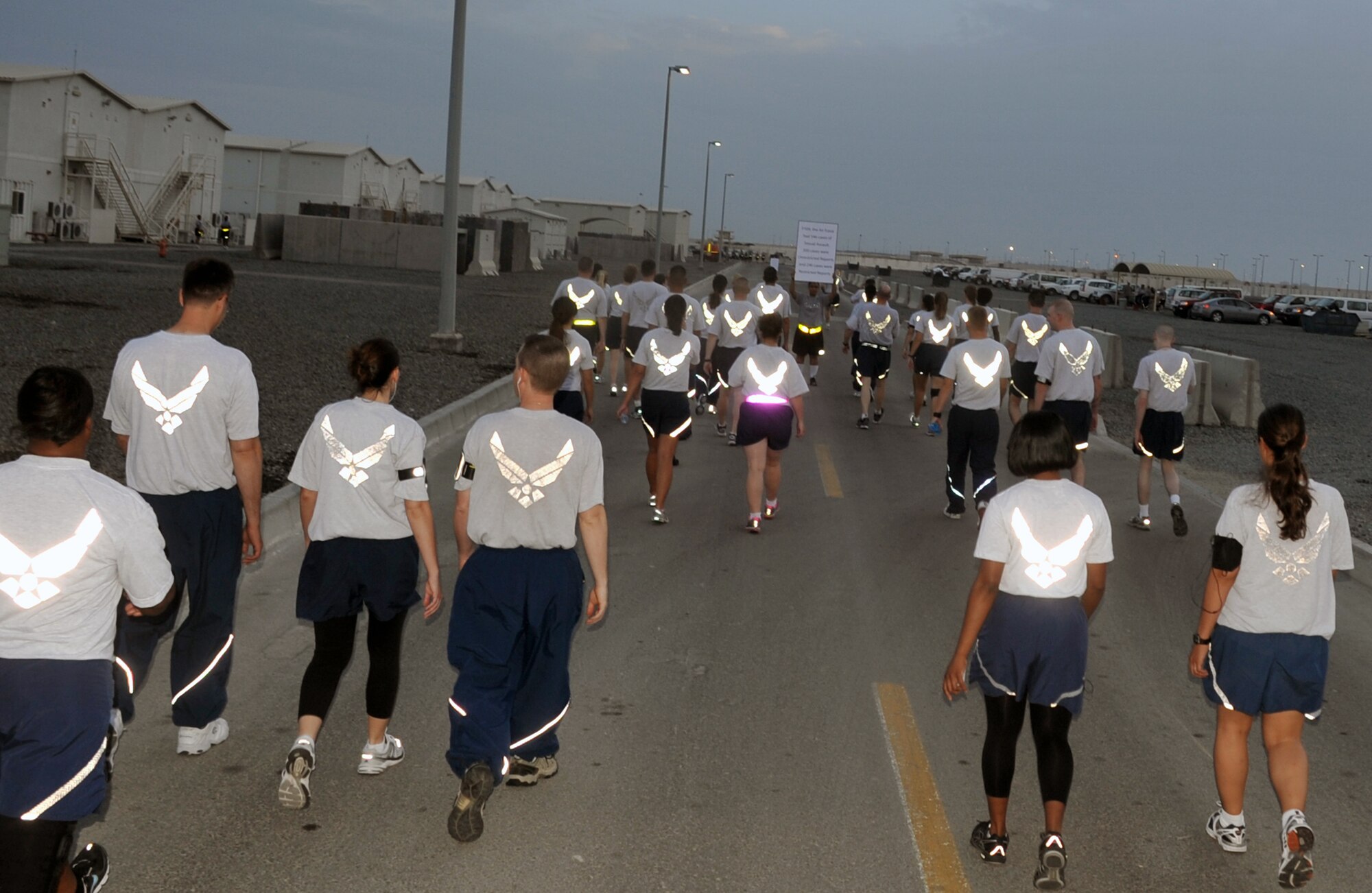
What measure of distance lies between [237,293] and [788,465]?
20.7 meters

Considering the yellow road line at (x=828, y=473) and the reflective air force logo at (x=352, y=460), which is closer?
the reflective air force logo at (x=352, y=460)

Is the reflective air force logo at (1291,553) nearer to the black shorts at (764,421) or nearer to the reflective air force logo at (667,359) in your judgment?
the black shorts at (764,421)

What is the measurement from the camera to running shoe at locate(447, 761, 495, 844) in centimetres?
490

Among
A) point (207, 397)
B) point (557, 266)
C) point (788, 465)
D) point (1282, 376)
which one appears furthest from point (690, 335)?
point (557, 266)

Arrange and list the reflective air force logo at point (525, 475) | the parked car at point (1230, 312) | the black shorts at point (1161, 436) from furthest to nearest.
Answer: the parked car at point (1230, 312), the black shorts at point (1161, 436), the reflective air force logo at point (525, 475)

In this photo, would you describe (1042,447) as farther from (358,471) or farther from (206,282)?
(206,282)

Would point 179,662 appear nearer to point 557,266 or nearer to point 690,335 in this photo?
point 690,335

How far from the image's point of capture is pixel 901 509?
40.9 ft

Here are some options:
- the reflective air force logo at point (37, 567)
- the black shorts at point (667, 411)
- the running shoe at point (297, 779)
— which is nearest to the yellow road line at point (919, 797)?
the running shoe at point (297, 779)

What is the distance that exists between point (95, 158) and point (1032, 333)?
52.4 meters

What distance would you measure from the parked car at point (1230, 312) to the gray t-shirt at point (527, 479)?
2544 inches

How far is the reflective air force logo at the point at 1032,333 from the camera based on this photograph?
49.1ft

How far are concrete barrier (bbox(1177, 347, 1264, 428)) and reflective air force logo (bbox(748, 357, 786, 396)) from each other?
12463mm

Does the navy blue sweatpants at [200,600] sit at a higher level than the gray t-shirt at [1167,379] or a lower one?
lower
